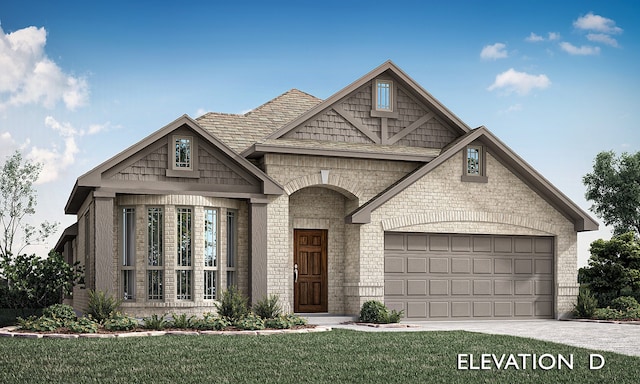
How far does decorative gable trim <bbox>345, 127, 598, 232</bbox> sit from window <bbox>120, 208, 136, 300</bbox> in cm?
587

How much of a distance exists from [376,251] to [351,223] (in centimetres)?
110

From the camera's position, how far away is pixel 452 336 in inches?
703

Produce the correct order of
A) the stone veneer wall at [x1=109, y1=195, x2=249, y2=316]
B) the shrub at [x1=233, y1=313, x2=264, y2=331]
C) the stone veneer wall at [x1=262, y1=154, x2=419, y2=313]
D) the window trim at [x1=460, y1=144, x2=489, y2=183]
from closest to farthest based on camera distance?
the shrub at [x1=233, y1=313, x2=264, y2=331], the stone veneer wall at [x1=109, y1=195, x2=249, y2=316], the stone veneer wall at [x1=262, y1=154, x2=419, y2=313], the window trim at [x1=460, y1=144, x2=489, y2=183]

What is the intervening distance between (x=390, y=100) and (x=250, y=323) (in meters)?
8.90

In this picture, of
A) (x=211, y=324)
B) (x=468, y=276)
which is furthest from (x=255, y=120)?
(x=211, y=324)

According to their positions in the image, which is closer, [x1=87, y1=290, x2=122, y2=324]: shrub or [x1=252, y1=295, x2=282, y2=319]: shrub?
[x1=87, y1=290, x2=122, y2=324]: shrub

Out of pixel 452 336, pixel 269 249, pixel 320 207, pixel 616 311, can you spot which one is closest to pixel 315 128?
pixel 320 207

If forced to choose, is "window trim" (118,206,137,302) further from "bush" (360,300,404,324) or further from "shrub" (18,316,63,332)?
"bush" (360,300,404,324)

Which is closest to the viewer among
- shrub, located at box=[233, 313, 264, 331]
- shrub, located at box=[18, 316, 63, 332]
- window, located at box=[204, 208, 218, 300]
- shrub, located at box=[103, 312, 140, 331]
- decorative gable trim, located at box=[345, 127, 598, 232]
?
shrub, located at box=[18, 316, 63, 332]

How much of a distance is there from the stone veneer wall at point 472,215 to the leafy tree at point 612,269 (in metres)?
2.54

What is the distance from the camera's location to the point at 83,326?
17719 millimetres

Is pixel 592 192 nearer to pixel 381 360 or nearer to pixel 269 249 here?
pixel 269 249

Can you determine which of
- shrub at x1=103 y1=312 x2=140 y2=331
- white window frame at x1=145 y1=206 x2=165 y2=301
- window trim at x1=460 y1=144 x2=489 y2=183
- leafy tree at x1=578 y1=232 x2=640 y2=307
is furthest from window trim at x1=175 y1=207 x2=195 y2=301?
leafy tree at x1=578 y1=232 x2=640 y2=307

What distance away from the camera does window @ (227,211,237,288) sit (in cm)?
2206
